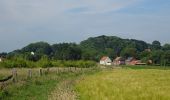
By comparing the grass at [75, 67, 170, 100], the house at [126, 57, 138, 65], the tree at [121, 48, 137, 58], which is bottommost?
the grass at [75, 67, 170, 100]

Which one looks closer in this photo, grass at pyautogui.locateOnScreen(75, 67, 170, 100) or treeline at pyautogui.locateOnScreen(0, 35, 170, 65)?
grass at pyautogui.locateOnScreen(75, 67, 170, 100)

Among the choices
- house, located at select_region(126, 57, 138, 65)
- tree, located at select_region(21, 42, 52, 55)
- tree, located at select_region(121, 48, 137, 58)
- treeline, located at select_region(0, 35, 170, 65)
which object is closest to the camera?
treeline, located at select_region(0, 35, 170, 65)

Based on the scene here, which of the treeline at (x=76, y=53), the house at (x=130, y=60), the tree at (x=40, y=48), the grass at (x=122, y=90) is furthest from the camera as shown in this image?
the tree at (x=40, y=48)

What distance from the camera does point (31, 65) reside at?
2350 inches

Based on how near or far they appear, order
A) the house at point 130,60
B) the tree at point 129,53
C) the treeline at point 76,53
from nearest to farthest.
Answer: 1. the treeline at point 76,53
2. the house at point 130,60
3. the tree at point 129,53

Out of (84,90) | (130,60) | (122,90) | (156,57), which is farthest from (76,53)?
(122,90)

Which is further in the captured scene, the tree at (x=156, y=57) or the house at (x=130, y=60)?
the house at (x=130, y=60)

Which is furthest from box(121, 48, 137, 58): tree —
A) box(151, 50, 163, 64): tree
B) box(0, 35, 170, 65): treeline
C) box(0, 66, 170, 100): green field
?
box(0, 66, 170, 100): green field

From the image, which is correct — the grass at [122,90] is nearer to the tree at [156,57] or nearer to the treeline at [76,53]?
the treeline at [76,53]

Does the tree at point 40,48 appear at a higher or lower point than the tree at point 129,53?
higher

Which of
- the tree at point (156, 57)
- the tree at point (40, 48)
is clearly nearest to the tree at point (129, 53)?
the tree at point (156, 57)

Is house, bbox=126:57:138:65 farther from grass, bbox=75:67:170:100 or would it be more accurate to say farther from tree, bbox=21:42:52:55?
grass, bbox=75:67:170:100

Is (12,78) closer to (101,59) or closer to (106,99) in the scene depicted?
(106,99)

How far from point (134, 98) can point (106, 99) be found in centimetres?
141
